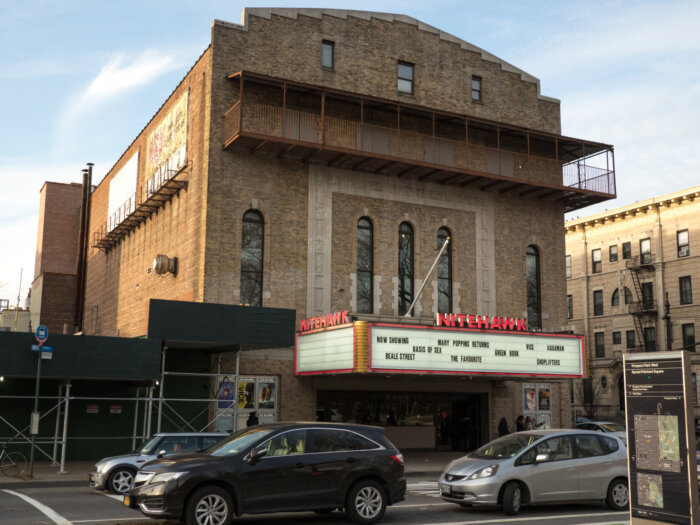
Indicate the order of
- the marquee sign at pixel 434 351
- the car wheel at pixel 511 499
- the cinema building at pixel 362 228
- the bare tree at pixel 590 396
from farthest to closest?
the bare tree at pixel 590 396, the cinema building at pixel 362 228, the marquee sign at pixel 434 351, the car wheel at pixel 511 499

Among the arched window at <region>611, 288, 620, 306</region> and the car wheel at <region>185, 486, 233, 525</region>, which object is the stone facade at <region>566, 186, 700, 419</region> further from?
the car wheel at <region>185, 486, 233, 525</region>

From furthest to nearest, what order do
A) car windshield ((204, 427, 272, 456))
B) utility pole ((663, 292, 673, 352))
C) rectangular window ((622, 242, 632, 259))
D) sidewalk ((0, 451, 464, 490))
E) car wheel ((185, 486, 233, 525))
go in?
rectangular window ((622, 242, 632, 259)), utility pole ((663, 292, 673, 352)), sidewalk ((0, 451, 464, 490)), car windshield ((204, 427, 272, 456)), car wheel ((185, 486, 233, 525))

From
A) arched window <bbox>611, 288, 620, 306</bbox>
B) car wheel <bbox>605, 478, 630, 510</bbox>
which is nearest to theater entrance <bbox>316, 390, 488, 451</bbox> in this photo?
car wheel <bbox>605, 478, 630, 510</bbox>

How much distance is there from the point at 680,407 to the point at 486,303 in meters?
23.5

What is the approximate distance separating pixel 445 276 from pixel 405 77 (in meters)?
9.11

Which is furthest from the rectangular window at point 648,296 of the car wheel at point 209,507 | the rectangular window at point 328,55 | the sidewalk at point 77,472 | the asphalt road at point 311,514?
the car wheel at point 209,507

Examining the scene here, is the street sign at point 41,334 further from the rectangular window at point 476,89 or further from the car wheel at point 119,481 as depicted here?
the rectangular window at point 476,89

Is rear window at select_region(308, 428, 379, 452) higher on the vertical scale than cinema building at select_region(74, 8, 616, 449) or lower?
lower

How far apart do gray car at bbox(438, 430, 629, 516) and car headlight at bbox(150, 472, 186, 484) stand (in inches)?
232

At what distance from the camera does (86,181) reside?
176 feet

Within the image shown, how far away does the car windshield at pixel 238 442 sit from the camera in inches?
509

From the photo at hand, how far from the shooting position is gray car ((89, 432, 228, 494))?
1761 centimetres

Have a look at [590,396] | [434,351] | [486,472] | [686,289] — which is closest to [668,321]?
[686,289]

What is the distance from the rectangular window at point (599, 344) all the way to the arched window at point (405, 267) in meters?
36.6
